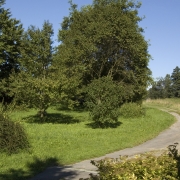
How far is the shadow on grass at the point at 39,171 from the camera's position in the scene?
26.6 ft

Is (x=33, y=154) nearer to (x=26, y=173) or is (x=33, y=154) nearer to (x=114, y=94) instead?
(x=26, y=173)

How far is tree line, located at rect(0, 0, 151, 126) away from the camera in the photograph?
19594mm

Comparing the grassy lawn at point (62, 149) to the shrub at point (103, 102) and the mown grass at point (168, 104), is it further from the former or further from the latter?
the mown grass at point (168, 104)

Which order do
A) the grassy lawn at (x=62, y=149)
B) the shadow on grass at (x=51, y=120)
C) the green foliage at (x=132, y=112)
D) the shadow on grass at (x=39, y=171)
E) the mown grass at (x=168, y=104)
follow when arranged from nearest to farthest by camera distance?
the shadow on grass at (x=39, y=171)
the grassy lawn at (x=62, y=149)
the shadow on grass at (x=51, y=120)
the green foliage at (x=132, y=112)
the mown grass at (x=168, y=104)

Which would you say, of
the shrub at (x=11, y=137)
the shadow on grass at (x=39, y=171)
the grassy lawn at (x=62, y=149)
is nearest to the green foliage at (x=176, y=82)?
the grassy lawn at (x=62, y=149)

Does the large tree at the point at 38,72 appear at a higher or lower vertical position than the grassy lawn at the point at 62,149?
higher

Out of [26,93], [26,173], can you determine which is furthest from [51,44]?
[26,173]

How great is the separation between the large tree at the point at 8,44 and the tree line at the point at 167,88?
57365 mm

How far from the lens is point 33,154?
10812 mm

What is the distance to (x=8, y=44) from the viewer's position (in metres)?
35.6

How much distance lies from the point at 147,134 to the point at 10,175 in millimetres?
10308

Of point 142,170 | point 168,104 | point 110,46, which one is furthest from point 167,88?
point 142,170

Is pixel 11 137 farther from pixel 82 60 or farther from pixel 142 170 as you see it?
pixel 82 60

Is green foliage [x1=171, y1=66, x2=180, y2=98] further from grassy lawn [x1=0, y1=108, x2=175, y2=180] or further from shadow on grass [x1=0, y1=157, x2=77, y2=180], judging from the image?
shadow on grass [x1=0, y1=157, x2=77, y2=180]
